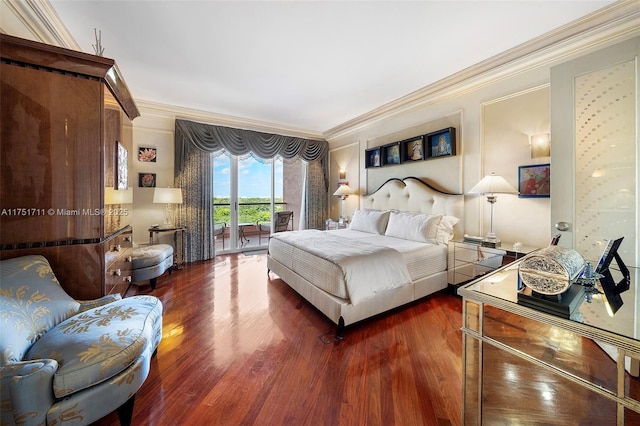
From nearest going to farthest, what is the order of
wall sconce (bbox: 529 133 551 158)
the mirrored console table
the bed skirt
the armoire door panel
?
the mirrored console table < the armoire door panel < the bed skirt < wall sconce (bbox: 529 133 551 158)

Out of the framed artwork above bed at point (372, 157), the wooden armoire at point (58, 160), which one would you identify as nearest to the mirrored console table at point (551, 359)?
the wooden armoire at point (58, 160)

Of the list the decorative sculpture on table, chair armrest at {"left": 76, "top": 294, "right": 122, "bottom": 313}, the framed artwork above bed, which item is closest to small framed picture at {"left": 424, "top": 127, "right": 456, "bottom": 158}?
the framed artwork above bed

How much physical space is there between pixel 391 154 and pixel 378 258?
2450 mm

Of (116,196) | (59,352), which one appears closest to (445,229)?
(59,352)

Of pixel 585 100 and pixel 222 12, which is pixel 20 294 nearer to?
pixel 222 12

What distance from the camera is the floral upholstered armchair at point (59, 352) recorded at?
37.7 inches

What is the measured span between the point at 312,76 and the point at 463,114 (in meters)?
2.02

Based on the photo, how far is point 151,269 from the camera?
3.04 meters

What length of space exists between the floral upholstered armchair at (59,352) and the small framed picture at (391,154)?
12.5 ft

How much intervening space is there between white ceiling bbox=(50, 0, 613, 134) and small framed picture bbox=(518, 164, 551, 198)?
1.25 metres

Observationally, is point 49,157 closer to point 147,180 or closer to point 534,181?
point 147,180

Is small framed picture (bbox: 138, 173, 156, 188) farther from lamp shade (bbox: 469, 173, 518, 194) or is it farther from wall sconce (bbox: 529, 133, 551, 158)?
wall sconce (bbox: 529, 133, 551, 158)

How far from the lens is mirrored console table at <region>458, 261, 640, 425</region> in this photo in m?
0.80

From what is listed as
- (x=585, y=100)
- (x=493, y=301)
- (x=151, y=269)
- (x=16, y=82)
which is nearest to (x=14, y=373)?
(x=16, y=82)
